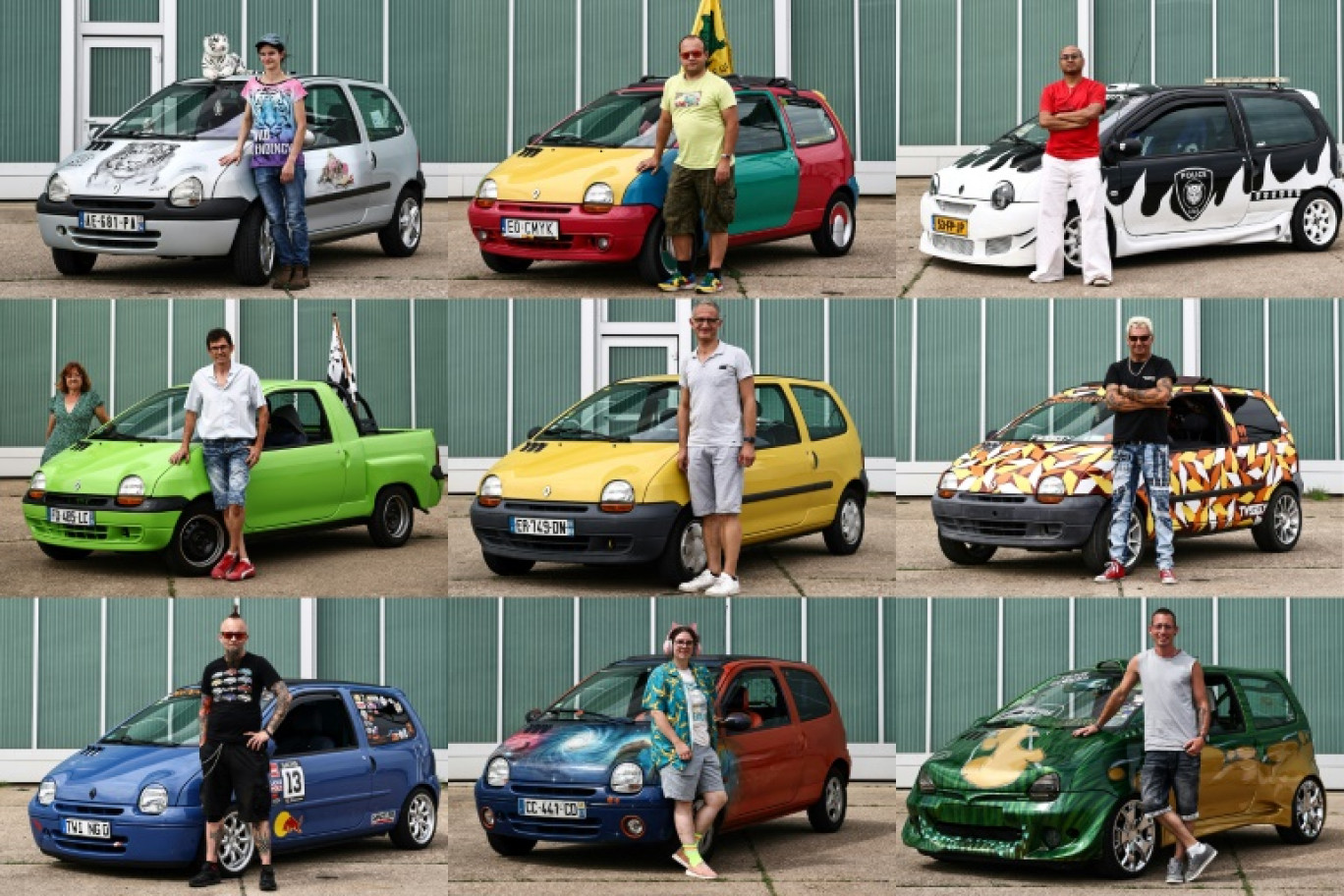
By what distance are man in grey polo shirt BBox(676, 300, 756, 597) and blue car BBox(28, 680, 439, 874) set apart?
2.31 m

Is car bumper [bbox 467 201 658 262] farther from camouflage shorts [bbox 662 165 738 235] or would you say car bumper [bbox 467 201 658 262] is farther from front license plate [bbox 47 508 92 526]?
front license plate [bbox 47 508 92 526]

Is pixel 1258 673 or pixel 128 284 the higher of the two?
pixel 128 284

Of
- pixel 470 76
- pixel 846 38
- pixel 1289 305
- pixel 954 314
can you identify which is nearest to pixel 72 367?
pixel 470 76

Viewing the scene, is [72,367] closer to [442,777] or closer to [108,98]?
[442,777]

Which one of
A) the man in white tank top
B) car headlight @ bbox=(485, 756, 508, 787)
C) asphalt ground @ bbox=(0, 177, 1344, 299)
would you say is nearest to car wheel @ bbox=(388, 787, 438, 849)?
car headlight @ bbox=(485, 756, 508, 787)

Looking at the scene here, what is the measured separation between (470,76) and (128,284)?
5.54 m

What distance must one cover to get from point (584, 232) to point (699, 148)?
3.03 feet

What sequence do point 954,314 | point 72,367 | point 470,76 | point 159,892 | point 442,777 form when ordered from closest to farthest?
point 159,892, point 72,367, point 442,777, point 954,314, point 470,76

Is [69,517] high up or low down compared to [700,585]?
up

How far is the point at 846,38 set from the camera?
1850cm

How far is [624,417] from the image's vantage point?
39.8 feet

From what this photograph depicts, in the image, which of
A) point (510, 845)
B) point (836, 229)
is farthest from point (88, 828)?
point (836, 229)

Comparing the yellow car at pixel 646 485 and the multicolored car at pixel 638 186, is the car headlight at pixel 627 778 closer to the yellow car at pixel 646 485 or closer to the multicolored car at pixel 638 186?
the yellow car at pixel 646 485

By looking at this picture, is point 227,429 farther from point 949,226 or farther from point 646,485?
point 949,226
